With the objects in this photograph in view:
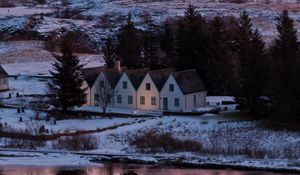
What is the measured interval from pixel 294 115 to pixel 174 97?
14.2 meters

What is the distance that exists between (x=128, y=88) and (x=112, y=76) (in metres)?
2.33

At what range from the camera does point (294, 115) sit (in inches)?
2077

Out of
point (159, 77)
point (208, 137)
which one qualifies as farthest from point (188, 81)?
point (208, 137)

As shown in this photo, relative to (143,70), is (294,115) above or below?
below

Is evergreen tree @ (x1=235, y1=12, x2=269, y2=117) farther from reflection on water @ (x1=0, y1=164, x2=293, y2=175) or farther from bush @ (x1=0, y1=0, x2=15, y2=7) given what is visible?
bush @ (x1=0, y1=0, x2=15, y2=7)

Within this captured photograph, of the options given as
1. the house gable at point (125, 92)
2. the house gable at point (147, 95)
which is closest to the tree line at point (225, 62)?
the house gable at point (125, 92)

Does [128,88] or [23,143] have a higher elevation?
[128,88]

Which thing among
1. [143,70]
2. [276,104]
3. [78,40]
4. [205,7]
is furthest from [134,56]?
[205,7]

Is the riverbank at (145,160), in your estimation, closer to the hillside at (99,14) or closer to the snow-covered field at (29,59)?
the snow-covered field at (29,59)

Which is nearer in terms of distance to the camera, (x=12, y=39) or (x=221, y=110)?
(x=221, y=110)

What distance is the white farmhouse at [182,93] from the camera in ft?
210

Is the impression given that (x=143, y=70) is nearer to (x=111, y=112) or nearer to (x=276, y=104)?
(x=111, y=112)

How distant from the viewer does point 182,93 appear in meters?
63.7

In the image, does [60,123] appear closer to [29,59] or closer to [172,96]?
[172,96]
